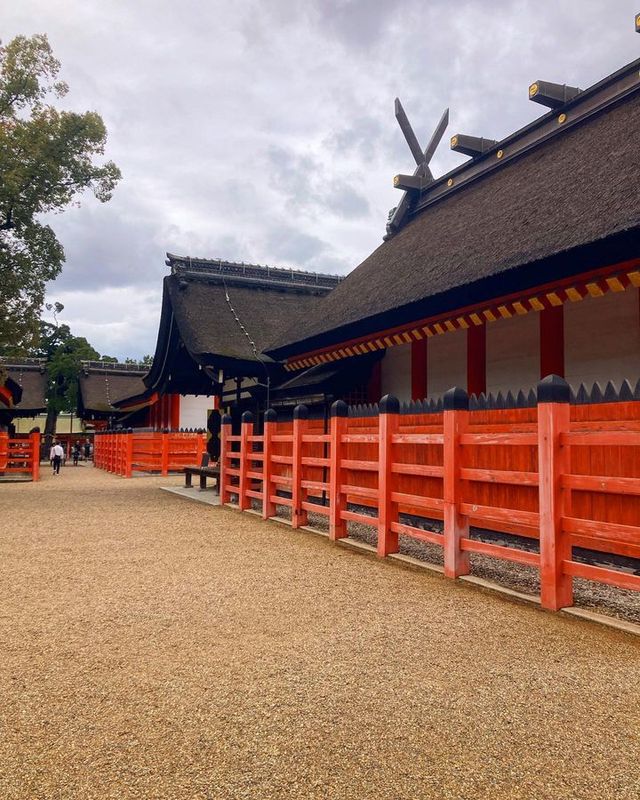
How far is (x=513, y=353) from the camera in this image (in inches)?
311

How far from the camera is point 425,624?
3.68 meters

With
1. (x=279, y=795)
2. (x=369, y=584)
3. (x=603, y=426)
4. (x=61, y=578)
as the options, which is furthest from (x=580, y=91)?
(x=279, y=795)

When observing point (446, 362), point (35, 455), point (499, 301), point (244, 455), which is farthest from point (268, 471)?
point (35, 455)

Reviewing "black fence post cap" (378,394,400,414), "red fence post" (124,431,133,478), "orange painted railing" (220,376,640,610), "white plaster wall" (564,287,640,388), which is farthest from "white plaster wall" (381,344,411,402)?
"red fence post" (124,431,133,478)

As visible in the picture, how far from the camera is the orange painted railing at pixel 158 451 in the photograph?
20.2 m

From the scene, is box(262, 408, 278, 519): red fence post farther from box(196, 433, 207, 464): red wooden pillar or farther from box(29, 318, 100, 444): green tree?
box(29, 318, 100, 444): green tree

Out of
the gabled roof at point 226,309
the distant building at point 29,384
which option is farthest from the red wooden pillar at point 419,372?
the distant building at point 29,384

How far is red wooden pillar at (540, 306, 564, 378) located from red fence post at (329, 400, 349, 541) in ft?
8.57

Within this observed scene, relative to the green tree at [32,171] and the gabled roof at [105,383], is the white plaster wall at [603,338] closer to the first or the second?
the green tree at [32,171]

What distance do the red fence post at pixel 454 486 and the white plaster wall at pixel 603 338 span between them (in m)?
2.68

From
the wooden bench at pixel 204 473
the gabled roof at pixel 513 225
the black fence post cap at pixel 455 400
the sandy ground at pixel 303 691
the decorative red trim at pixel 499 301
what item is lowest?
the sandy ground at pixel 303 691

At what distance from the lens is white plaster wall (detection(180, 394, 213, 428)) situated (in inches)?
934

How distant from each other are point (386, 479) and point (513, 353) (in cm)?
323

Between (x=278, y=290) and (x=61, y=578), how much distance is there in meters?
14.4
